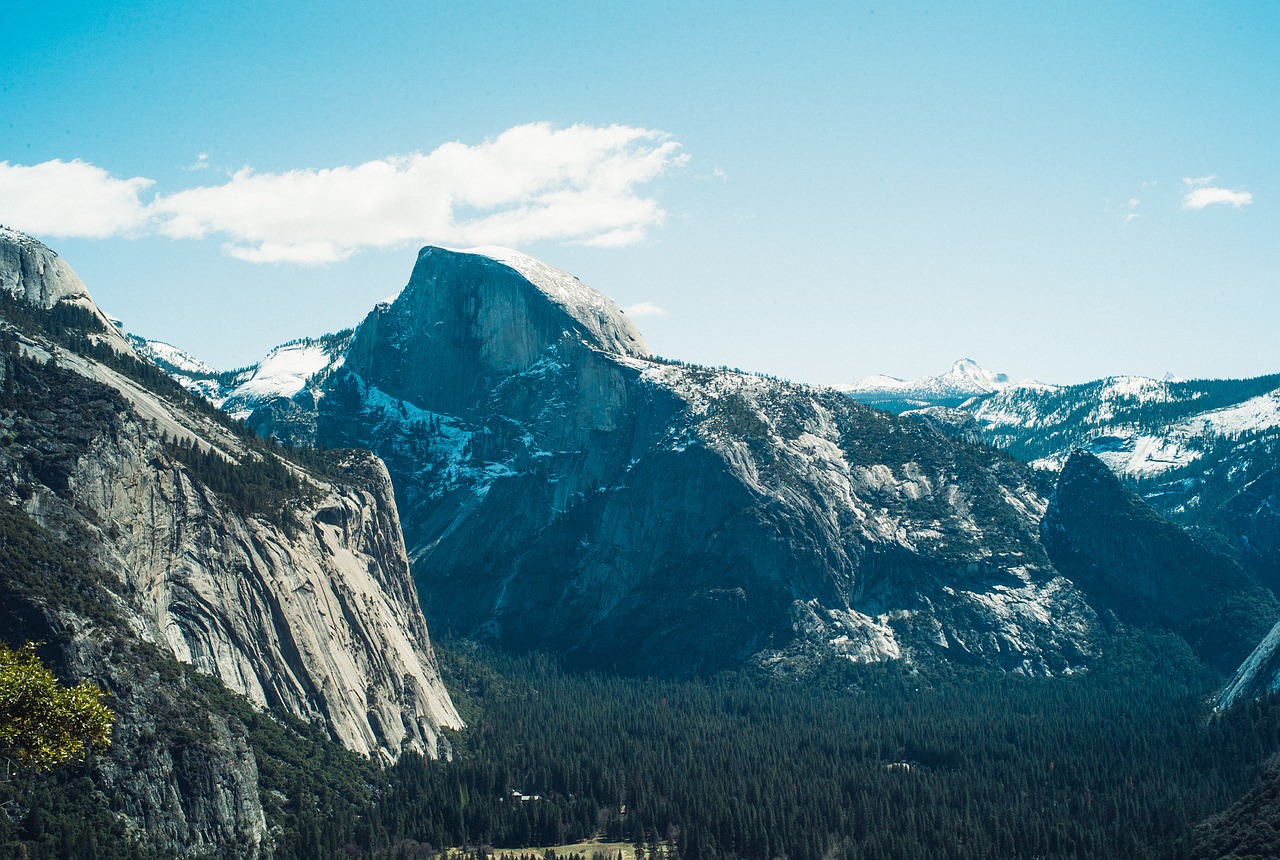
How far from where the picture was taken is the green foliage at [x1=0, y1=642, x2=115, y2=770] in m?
80.3

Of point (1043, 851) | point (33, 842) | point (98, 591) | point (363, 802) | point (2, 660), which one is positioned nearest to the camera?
point (2, 660)

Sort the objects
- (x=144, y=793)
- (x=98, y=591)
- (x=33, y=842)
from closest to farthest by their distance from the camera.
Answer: (x=33, y=842), (x=144, y=793), (x=98, y=591)

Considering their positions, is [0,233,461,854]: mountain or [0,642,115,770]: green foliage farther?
[0,233,461,854]: mountain

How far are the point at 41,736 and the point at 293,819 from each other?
9025 centimetres

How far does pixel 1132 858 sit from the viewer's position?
16238 centimetres

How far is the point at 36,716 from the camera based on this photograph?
8138 cm

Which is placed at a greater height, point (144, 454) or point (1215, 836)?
point (144, 454)

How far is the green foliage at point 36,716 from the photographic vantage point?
8031cm

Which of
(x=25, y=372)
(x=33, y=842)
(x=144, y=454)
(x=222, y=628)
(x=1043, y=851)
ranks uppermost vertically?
(x=25, y=372)

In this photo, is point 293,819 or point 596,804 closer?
point 293,819

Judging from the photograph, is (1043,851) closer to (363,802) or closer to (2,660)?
(363,802)

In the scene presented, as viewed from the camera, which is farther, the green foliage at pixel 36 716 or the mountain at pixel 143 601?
the mountain at pixel 143 601

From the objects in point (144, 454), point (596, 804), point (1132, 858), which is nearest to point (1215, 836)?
point (1132, 858)

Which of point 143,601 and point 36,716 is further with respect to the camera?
point 143,601
